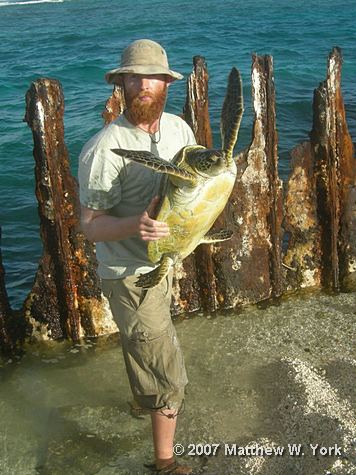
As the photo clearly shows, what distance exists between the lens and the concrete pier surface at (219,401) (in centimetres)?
402

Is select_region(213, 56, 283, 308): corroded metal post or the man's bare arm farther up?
the man's bare arm

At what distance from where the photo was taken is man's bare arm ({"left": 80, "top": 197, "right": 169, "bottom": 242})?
3.13 metres

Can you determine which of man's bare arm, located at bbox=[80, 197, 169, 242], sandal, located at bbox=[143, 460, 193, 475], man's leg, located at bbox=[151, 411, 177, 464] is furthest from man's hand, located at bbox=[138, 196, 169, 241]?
sandal, located at bbox=[143, 460, 193, 475]

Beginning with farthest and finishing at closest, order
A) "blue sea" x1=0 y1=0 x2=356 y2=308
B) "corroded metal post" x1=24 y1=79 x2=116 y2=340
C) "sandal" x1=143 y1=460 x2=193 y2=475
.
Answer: "blue sea" x1=0 y1=0 x2=356 y2=308 < "corroded metal post" x1=24 y1=79 x2=116 y2=340 < "sandal" x1=143 y1=460 x2=193 y2=475

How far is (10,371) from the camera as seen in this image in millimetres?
5027

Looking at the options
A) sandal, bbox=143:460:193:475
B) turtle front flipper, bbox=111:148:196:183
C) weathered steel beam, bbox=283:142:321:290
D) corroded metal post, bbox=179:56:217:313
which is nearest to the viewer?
turtle front flipper, bbox=111:148:196:183


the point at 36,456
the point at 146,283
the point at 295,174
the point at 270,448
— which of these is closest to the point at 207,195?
the point at 146,283

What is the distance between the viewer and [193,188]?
3.37 meters

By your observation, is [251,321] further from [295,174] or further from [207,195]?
[207,195]

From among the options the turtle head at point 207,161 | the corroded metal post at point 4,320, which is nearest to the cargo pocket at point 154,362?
the turtle head at point 207,161

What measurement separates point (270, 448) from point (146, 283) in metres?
1.51

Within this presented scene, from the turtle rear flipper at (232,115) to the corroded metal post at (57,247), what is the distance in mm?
1815

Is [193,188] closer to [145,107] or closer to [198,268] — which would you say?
[145,107]

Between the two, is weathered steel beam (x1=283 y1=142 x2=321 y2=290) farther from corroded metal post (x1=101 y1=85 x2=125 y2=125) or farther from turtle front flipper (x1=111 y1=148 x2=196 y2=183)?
turtle front flipper (x1=111 y1=148 x2=196 y2=183)
